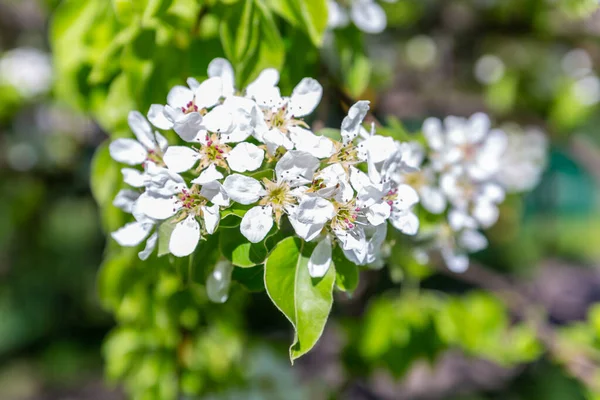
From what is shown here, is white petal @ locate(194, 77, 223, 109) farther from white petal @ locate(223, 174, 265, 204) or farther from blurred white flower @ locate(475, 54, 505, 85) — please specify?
blurred white flower @ locate(475, 54, 505, 85)

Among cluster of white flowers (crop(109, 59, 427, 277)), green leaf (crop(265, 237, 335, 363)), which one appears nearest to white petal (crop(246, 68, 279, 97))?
cluster of white flowers (crop(109, 59, 427, 277))

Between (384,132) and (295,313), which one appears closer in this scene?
(295,313)

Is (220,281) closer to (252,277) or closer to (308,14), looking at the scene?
(252,277)

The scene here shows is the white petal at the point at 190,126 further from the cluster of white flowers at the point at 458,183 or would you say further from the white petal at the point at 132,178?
the cluster of white flowers at the point at 458,183

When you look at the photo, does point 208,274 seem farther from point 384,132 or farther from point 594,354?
point 594,354

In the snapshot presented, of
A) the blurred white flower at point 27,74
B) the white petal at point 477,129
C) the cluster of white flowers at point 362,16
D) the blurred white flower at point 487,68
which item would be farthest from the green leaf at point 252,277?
the blurred white flower at point 487,68

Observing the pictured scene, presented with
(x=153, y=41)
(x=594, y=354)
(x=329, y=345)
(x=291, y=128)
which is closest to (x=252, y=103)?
(x=291, y=128)
